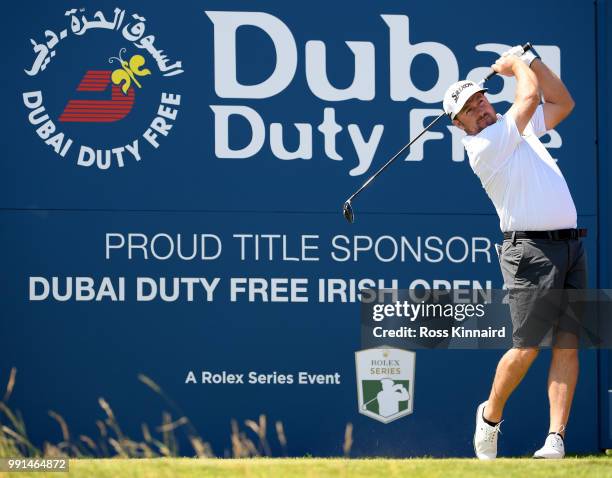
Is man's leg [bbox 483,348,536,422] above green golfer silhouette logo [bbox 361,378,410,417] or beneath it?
above

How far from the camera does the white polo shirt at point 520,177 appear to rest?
4.36 m

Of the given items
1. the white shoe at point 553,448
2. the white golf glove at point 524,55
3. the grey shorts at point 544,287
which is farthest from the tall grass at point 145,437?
the white golf glove at point 524,55

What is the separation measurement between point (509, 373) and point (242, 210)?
4.84 feet

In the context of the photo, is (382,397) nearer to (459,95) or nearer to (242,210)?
(242,210)

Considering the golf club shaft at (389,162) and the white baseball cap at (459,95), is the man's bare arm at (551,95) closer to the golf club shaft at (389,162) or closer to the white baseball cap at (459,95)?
the white baseball cap at (459,95)

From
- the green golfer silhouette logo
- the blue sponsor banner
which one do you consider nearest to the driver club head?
the blue sponsor banner

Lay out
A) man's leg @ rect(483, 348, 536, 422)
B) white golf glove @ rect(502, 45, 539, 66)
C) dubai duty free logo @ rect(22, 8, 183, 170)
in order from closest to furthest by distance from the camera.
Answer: man's leg @ rect(483, 348, 536, 422) → white golf glove @ rect(502, 45, 539, 66) → dubai duty free logo @ rect(22, 8, 183, 170)

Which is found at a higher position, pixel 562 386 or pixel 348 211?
pixel 348 211

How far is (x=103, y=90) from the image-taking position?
16.8ft

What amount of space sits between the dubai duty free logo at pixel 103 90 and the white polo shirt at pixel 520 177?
155cm

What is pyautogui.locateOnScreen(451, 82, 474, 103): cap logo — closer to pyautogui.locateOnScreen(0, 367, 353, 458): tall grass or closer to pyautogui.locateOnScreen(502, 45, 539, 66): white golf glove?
pyautogui.locateOnScreen(502, 45, 539, 66): white golf glove

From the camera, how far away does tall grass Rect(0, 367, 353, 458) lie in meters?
4.98

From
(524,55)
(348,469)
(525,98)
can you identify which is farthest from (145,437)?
(524,55)

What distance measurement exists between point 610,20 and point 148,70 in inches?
87.6
